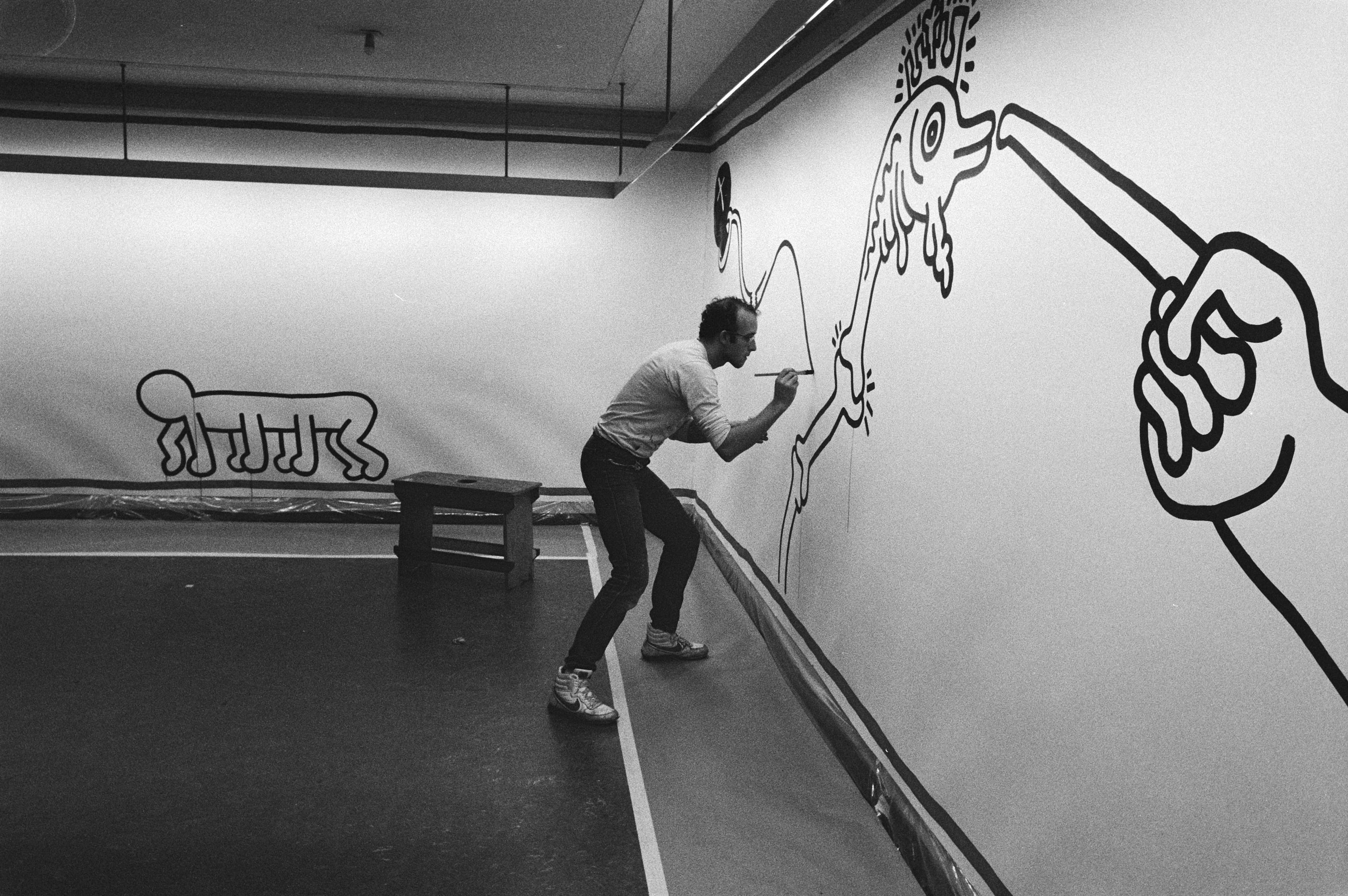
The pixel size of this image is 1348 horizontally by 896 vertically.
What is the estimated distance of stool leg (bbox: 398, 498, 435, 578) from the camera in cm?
606

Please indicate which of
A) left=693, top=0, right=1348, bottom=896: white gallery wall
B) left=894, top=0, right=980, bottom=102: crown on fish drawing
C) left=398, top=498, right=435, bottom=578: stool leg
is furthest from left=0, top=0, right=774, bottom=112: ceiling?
left=398, top=498, right=435, bottom=578: stool leg

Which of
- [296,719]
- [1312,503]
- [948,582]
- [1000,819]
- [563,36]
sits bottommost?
[296,719]

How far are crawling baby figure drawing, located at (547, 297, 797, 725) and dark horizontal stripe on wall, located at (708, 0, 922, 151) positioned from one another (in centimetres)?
104

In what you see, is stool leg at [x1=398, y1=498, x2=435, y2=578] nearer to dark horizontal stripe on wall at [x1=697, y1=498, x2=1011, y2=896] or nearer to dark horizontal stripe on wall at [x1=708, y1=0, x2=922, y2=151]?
dark horizontal stripe on wall at [x1=697, y1=498, x2=1011, y2=896]

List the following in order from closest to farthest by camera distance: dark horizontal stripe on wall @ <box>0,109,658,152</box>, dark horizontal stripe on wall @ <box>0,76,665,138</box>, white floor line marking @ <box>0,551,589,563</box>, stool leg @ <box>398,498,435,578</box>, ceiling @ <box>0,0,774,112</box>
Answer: ceiling @ <box>0,0,774,112</box> < stool leg @ <box>398,498,435,578</box> < white floor line marking @ <box>0,551,589,563</box> < dark horizontal stripe on wall @ <box>0,76,665,138</box> < dark horizontal stripe on wall @ <box>0,109,658,152</box>

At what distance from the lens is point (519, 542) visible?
5.92 m

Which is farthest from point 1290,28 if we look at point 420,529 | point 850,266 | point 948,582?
point 420,529

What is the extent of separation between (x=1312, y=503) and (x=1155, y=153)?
2.50ft

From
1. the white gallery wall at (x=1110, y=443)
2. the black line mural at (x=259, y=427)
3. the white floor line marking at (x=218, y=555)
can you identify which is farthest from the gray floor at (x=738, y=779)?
the black line mural at (x=259, y=427)

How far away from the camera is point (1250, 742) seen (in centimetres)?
173

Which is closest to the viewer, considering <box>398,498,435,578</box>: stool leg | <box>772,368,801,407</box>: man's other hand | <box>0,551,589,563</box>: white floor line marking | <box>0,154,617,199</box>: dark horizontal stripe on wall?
<box>772,368,801,407</box>: man's other hand

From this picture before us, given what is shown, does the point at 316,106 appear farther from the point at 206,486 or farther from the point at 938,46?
the point at 938,46

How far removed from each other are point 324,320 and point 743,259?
10.2 ft

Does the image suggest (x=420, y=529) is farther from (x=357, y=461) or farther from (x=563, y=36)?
(x=563, y=36)
